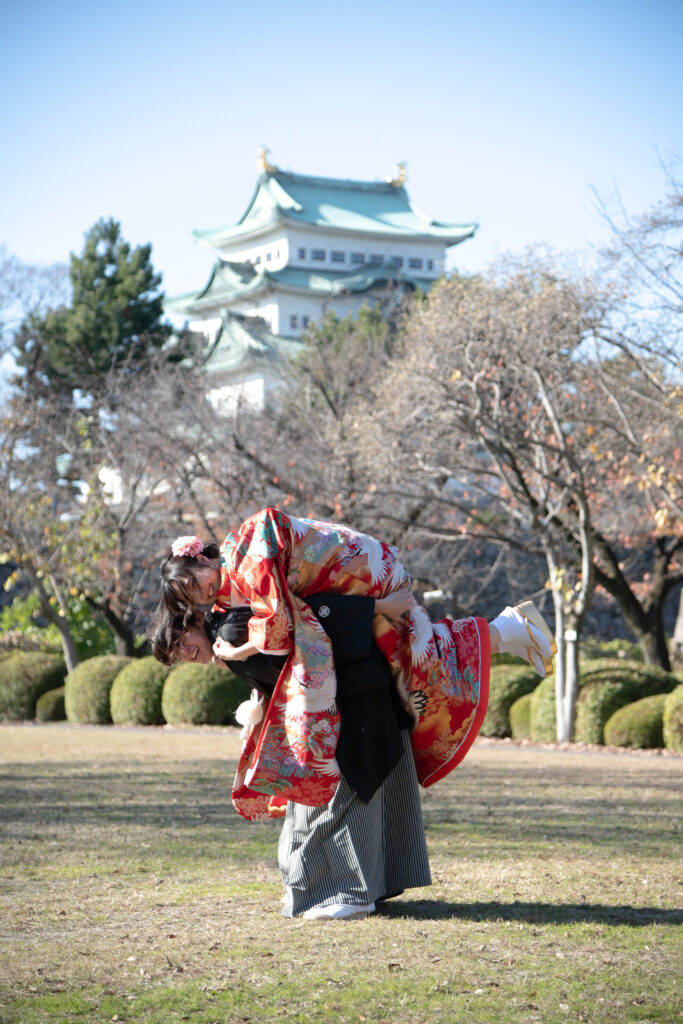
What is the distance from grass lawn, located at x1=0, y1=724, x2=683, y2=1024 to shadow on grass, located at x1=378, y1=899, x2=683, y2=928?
0.04ft

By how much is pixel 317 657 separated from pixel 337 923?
36.0 inches

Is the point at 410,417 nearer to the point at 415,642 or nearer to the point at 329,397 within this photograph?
the point at 329,397

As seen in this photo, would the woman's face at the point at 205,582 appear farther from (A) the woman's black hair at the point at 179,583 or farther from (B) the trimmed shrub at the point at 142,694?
(B) the trimmed shrub at the point at 142,694

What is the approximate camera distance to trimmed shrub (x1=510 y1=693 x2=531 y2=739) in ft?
39.5

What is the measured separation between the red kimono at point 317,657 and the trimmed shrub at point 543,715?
813 centimetres

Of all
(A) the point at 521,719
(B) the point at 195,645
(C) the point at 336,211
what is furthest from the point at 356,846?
(C) the point at 336,211

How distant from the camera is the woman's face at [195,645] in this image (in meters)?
3.79

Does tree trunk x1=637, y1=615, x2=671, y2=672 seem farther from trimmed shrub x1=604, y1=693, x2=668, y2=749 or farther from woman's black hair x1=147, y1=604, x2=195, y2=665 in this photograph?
woman's black hair x1=147, y1=604, x2=195, y2=665

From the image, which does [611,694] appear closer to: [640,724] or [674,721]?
[640,724]

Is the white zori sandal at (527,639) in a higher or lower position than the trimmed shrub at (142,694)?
higher

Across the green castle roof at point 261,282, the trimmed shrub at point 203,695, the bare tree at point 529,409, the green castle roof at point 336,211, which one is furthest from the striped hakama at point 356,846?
the green castle roof at point 336,211

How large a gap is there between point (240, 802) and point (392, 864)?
0.59 metres

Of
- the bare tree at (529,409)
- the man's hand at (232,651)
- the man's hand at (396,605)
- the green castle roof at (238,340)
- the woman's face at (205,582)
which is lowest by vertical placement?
the man's hand at (232,651)

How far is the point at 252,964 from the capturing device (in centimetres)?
317
